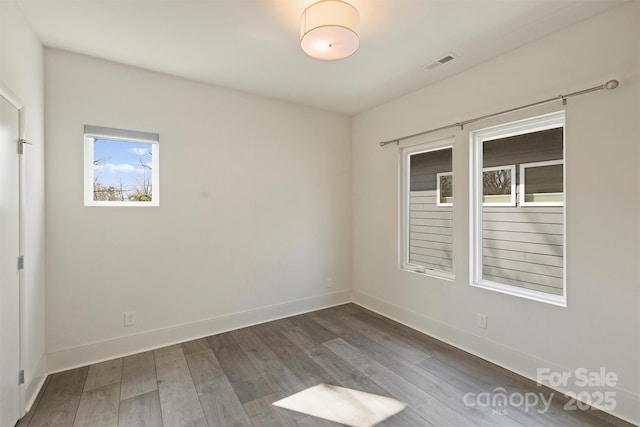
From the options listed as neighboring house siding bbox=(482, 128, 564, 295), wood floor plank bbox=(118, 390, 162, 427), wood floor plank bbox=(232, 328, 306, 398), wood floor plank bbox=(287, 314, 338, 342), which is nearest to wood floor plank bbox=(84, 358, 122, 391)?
wood floor plank bbox=(118, 390, 162, 427)

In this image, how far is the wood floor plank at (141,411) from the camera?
1869 mm

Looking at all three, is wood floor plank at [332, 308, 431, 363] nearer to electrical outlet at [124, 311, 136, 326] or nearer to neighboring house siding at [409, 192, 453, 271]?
neighboring house siding at [409, 192, 453, 271]

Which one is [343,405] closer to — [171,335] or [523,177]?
[171,335]

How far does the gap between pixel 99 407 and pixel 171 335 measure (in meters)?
0.92

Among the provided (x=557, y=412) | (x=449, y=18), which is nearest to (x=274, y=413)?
(x=557, y=412)

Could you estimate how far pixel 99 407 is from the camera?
2014mm

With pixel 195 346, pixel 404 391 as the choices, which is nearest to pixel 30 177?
pixel 195 346

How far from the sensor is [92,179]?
8.66 feet

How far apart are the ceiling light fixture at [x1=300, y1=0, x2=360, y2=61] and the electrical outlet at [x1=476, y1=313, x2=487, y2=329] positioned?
2517mm

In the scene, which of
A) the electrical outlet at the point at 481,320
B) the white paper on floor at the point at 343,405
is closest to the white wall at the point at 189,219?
the white paper on floor at the point at 343,405

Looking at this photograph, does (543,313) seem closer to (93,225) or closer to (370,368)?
(370,368)

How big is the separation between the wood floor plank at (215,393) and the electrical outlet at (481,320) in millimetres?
2132

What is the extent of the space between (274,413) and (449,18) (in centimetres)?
298

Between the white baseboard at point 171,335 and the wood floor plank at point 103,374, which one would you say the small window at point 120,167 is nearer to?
the white baseboard at point 171,335
